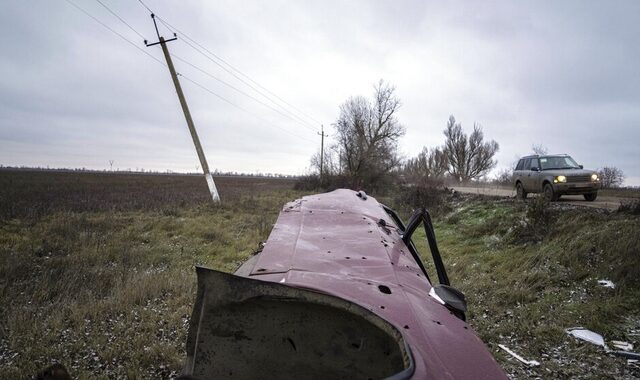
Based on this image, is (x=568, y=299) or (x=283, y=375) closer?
(x=283, y=375)

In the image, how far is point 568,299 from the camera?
210 inches

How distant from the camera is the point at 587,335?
4.42m

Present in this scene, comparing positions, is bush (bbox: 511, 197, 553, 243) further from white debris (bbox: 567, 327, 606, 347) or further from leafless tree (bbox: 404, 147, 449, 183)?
leafless tree (bbox: 404, 147, 449, 183)

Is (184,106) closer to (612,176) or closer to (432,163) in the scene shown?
(612,176)

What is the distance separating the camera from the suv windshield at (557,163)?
11.7 m

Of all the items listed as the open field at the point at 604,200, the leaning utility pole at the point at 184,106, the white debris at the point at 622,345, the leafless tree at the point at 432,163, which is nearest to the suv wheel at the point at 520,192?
the open field at the point at 604,200

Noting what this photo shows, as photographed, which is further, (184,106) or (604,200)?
(184,106)

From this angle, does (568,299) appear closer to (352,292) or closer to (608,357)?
(608,357)

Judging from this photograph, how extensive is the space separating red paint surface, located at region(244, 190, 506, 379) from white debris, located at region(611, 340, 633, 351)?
318cm

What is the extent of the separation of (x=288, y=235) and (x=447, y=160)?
52301 millimetres

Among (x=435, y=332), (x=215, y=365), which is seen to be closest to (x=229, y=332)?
(x=215, y=365)

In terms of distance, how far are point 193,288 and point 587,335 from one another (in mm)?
5333

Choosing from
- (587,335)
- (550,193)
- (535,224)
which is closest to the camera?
(587,335)

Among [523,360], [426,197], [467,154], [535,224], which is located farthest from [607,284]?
[467,154]
